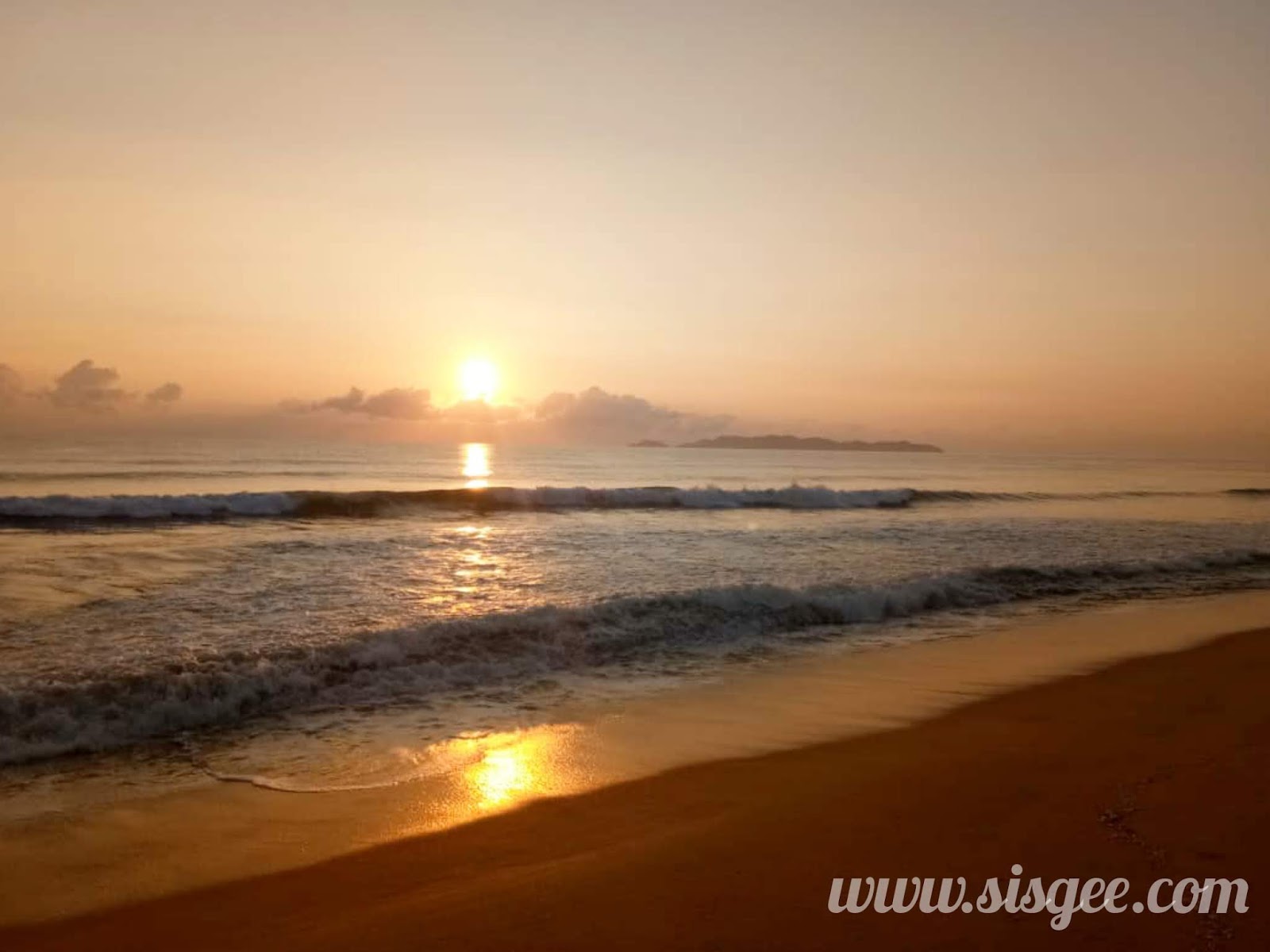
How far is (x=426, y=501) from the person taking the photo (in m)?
27.1

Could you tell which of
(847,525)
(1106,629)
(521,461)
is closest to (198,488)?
(847,525)

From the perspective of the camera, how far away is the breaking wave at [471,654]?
6.66 meters

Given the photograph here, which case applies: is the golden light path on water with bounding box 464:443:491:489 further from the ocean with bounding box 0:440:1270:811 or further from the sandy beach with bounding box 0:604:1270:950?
the sandy beach with bounding box 0:604:1270:950

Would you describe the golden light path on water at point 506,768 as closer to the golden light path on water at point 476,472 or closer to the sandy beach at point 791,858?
the sandy beach at point 791,858

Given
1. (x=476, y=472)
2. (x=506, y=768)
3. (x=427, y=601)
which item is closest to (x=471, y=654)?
(x=427, y=601)

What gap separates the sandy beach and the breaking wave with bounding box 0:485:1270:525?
67.0ft

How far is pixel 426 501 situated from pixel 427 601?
16435mm

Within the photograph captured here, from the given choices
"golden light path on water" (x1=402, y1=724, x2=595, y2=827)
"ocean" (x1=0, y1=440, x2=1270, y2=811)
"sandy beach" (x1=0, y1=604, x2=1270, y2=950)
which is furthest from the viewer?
A: "ocean" (x1=0, y1=440, x2=1270, y2=811)

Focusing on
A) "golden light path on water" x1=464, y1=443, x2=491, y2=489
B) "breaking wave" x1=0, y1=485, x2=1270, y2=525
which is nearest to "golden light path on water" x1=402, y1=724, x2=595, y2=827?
"breaking wave" x1=0, y1=485, x2=1270, y2=525

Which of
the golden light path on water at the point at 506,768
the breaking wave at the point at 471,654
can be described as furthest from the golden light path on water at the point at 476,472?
the golden light path on water at the point at 506,768

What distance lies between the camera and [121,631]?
29.4 ft

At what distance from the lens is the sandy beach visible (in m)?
3.57

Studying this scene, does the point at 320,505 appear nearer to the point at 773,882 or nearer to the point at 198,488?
the point at 198,488

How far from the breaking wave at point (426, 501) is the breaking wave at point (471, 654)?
1543cm
